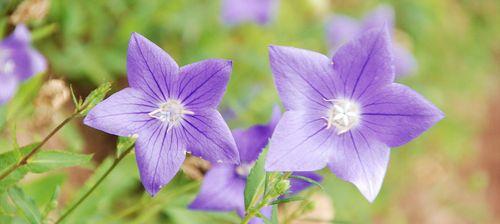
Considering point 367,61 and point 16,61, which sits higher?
point 367,61

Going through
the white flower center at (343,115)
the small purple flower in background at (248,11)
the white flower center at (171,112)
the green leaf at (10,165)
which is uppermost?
the small purple flower in background at (248,11)

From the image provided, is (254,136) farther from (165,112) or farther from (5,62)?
(5,62)

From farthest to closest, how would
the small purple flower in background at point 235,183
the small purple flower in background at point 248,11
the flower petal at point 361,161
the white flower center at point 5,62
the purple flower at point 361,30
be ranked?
the purple flower at point 361,30, the small purple flower in background at point 248,11, the white flower center at point 5,62, the small purple flower in background at point 235,183, the flower petal at point 361,161

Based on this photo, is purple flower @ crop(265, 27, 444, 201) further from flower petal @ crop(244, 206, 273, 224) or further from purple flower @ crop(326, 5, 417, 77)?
purple flower @ crop(326, 5, 417, 77)

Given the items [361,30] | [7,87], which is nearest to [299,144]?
[7,87]

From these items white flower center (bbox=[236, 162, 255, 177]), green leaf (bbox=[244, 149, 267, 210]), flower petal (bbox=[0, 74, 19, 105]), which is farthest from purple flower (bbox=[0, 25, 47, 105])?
green leaf (bbox=[244, 149, 267, 210])

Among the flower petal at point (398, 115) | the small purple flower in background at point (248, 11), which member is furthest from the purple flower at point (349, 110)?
the small purple flower in background at point (248, 11)

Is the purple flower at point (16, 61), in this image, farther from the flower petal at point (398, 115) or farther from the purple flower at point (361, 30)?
the purple flower at point (361, 30)

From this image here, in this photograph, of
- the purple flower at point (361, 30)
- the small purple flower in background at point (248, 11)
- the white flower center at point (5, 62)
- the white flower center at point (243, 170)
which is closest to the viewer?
the white flower center at point (243, 170)
